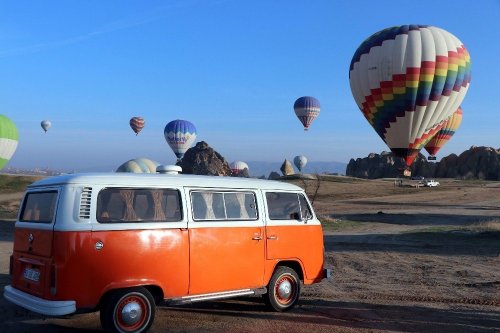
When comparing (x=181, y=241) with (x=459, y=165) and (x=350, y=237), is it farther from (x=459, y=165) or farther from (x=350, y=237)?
(x=459, y=165)

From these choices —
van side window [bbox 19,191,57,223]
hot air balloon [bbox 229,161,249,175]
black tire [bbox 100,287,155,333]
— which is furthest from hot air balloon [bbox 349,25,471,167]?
hot air balloon [bbox 229,161,249,175]

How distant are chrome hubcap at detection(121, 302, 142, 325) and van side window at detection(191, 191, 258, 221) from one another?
1.67 m

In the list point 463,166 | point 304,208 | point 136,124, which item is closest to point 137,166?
point 136,124

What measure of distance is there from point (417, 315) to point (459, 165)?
12743cm

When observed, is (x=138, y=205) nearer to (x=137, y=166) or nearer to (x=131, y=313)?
(x=131, y=313)

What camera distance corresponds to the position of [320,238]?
1052 centimetres

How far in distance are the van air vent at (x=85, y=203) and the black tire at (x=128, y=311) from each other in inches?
47.2

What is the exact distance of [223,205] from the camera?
9.05 metres

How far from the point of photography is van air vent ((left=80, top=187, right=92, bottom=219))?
7.41 m

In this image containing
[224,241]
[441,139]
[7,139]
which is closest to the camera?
[224,241]

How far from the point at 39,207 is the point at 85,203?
106cm

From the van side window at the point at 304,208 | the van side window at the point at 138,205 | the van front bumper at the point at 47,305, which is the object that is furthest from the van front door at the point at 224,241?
the van front bumper at the point at 47,305

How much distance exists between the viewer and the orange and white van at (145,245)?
7.30 metres

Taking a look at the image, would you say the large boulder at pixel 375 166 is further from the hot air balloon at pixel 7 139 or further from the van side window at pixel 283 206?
the van side window at pixel 283 206
